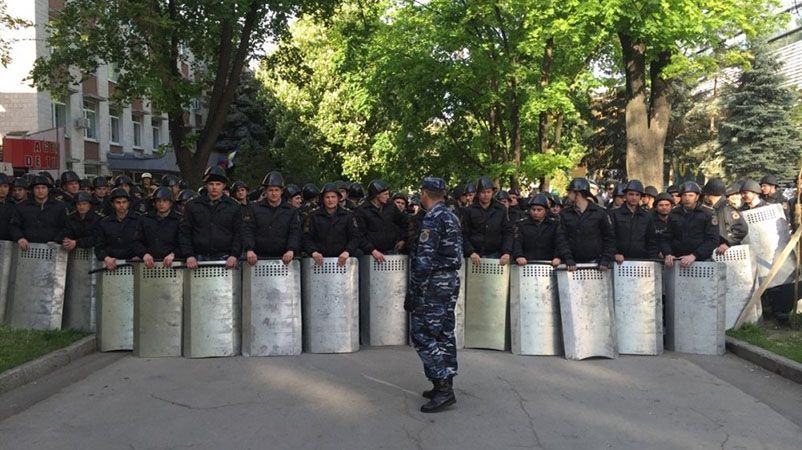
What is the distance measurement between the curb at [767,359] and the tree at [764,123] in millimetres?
31857

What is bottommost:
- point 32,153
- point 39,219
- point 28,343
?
point 28,343

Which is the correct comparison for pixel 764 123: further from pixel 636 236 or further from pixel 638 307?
pixel 638 307

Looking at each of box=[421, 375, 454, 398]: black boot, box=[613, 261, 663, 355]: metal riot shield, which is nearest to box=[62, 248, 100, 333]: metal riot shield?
box=[421, 375, 454, 398]: black boot

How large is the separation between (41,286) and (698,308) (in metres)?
8.17

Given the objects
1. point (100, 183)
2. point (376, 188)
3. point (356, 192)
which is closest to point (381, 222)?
point (376, 188)

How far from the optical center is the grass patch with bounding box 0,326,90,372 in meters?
7.46

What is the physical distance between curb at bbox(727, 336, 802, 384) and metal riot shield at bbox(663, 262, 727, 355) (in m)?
0.24

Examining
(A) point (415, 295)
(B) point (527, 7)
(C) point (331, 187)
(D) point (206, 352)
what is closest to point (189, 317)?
(D) point (206, 352)

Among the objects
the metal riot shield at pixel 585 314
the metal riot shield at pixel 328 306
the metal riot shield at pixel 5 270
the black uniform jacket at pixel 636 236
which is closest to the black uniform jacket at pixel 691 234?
the black uniform jacket at pixel 636 236

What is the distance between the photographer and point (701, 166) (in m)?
40.9

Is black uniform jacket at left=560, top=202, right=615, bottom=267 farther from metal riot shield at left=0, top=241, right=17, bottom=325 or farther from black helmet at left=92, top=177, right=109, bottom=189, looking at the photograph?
black helmet at left=92, top=177, right=109, bottom=189

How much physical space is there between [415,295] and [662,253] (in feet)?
14.0

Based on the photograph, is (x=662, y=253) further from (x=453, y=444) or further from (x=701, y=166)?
(x=701, y=166)

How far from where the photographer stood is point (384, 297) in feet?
29.0
